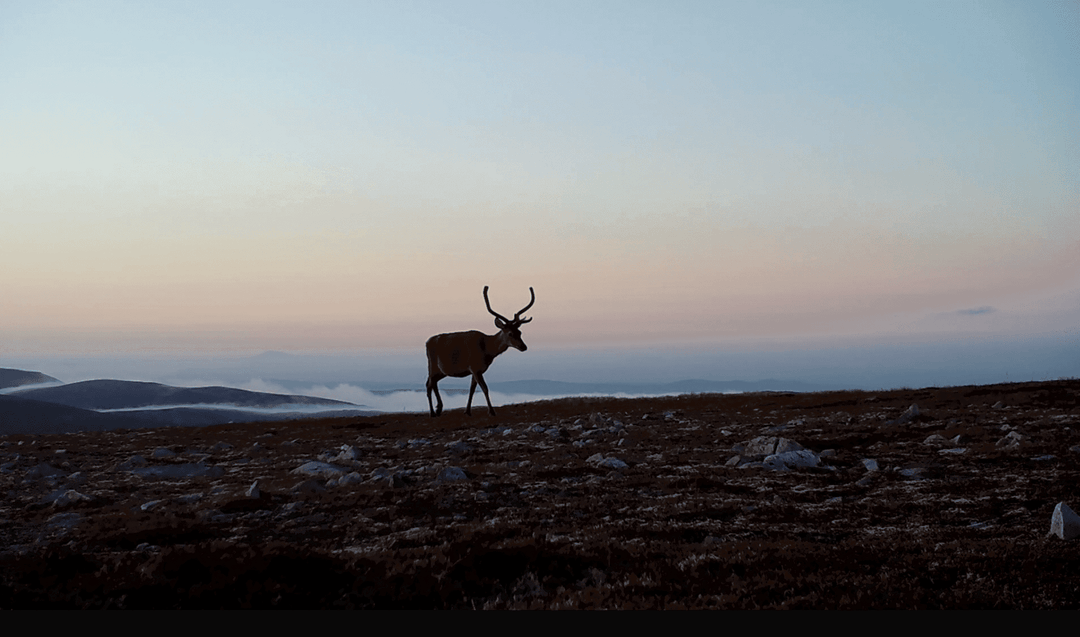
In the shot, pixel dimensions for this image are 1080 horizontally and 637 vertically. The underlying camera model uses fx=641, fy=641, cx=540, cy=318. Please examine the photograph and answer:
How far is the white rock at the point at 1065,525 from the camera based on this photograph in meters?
9.59

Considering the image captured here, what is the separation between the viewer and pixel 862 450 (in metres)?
20.2

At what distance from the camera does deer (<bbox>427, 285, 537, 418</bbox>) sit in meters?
36.2

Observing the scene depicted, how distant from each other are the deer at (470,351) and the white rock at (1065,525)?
27395mm

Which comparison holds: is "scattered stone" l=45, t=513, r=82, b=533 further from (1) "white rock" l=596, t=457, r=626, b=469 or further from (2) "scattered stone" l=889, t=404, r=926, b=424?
(2) "scattered stone" l=889, t=404, r=926, b=424

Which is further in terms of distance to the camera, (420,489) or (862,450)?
(862,450)

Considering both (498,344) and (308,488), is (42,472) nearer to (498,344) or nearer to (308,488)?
(308,488)

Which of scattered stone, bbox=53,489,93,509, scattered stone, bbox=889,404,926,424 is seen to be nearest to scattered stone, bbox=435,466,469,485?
scattered stone, bbox=53,489,93,509

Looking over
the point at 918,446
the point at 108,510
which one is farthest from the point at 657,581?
the point at 918,446

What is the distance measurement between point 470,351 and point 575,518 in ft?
79.6

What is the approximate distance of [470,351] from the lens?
1462 inches

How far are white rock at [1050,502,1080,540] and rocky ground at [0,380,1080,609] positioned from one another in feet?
1.06

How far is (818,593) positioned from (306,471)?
15694mm

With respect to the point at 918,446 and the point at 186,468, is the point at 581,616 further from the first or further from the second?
the point at 186,468

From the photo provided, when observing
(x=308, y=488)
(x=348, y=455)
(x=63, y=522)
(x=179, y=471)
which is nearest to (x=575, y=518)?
(x=308, y=488)
